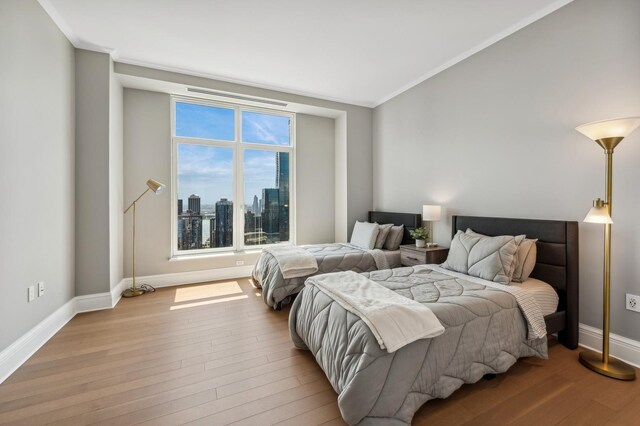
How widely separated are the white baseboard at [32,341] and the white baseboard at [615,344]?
14.5 feet

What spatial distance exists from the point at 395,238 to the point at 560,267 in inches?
74.6

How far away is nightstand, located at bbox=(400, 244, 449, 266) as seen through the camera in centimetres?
324

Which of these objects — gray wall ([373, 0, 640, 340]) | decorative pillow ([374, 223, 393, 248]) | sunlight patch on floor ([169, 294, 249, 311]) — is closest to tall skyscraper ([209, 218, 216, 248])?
sunlight patch on floor ([169, 294, 249, 311])

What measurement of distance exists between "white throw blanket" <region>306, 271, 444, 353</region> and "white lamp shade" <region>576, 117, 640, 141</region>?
1.76m

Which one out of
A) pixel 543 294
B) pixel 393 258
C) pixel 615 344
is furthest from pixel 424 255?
pixel 615 344

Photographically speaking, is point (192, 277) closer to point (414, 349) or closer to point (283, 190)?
point (283, 190)

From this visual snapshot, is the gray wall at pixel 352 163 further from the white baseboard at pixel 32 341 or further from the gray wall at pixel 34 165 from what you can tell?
the white baseboard at pixel 32 341

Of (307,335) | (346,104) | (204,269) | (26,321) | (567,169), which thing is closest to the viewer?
(307,335)

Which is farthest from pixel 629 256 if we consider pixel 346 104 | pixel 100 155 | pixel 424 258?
pixel 100 155

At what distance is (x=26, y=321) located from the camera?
7.16ft

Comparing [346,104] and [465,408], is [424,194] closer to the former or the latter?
[346,104]

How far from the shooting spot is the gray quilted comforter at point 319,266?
3.11 m

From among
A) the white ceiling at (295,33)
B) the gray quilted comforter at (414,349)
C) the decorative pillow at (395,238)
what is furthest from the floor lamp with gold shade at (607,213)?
the decorative pillow at (395,238)

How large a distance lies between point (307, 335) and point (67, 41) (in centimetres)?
380
